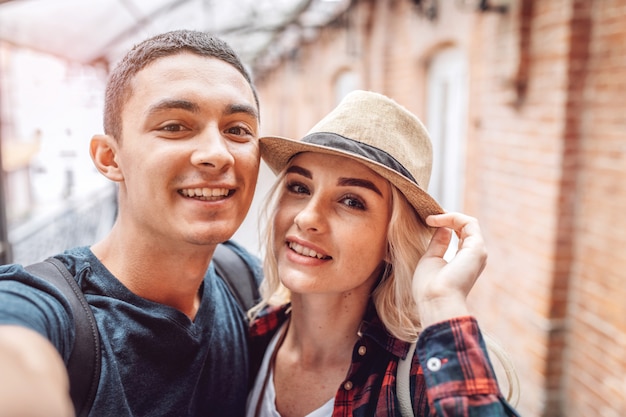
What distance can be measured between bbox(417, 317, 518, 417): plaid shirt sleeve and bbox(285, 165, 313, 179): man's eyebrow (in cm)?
67

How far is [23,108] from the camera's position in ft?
13.7

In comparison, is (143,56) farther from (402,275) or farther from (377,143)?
(402,275)

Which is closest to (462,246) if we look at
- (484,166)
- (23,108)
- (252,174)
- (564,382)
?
(252,174)

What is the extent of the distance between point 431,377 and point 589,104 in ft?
8.61

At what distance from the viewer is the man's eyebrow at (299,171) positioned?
1.78m

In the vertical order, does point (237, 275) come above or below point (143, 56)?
below

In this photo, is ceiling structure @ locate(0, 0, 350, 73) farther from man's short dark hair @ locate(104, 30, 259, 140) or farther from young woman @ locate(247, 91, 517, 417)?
young woman @ locate(247, 91, 517, 417)

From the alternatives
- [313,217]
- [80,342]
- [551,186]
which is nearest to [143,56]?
[313,217]

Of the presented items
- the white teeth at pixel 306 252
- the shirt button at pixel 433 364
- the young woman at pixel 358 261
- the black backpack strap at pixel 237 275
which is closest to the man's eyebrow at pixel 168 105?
the young woman at pixel 358 261

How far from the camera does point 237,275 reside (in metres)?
2.16

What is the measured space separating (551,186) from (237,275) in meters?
2.31

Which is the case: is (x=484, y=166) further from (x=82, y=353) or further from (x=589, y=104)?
(x=82, y=353)

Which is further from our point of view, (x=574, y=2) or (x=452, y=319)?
(x=574, y=2)

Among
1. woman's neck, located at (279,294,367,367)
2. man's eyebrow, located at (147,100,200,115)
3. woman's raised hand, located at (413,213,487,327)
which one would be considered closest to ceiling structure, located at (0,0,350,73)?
man's eyebrow, located at (147,100,200,115)
